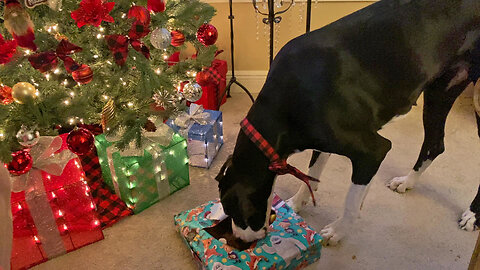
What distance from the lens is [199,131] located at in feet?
6.82

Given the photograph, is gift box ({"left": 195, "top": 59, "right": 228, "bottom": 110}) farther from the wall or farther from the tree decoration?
the tree decoration

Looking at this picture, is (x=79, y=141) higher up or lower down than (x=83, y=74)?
lower down

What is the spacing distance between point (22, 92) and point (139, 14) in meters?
0.47

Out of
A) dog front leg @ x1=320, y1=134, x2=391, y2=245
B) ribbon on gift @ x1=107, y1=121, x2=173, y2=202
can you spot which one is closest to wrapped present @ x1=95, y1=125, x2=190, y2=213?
ribbon on gift @ x1=107, y1=121, x2=173, y2=202

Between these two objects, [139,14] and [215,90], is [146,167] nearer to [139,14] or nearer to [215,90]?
[139,14]

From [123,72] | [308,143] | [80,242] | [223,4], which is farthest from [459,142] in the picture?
[80,242]

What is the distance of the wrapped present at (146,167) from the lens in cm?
177

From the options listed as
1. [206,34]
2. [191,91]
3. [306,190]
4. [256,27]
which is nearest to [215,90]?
[256,27]

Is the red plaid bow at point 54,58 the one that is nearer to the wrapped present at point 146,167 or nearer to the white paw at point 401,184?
the wrapped present at point 146,167

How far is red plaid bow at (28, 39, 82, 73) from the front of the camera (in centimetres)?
138

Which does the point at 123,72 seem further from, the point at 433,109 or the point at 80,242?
the point at 433,109

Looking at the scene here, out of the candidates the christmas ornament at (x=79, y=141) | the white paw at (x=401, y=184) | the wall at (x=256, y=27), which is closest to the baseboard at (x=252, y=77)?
the wall at (x=256, y=27)

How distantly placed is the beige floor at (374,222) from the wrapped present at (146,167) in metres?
0.08

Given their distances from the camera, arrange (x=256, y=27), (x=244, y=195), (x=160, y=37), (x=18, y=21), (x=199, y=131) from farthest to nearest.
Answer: (x=256, y=27) < (x=199, y=131) < (x=160, y=37) < (x=244, y=195) < (x=18, y=21)
